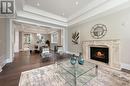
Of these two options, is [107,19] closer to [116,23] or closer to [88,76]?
[116,23]

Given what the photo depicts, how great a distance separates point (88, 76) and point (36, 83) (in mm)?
1668

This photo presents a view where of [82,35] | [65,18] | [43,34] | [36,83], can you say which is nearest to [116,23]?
[82,35]

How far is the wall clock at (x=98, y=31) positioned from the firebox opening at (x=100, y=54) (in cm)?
74

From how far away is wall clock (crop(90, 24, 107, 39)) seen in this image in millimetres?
4570

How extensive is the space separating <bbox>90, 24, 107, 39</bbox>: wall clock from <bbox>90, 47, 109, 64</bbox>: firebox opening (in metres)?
0.74

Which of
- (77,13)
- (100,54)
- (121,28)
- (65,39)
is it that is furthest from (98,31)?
(65,39)

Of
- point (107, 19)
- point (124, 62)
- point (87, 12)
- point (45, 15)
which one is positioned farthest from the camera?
point (45, 15)

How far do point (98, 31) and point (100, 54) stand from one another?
1.35 metres

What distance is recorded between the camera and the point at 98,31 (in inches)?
190

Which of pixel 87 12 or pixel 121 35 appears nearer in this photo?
pixel 121 35

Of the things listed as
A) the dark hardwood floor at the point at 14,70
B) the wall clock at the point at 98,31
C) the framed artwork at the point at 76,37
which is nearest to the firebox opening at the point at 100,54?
the wall clock at the point at 98,31

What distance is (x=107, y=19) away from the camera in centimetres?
439

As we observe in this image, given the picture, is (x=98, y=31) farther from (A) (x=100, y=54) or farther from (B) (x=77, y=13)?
(B) (x=77, y=13)

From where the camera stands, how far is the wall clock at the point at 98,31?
4.57 m
